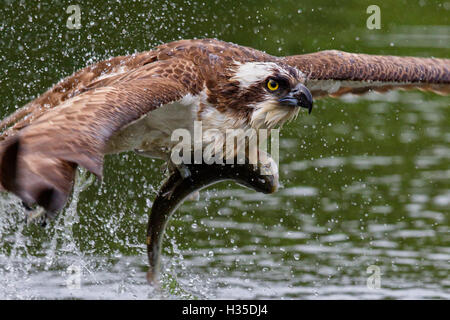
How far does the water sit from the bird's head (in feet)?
7.40

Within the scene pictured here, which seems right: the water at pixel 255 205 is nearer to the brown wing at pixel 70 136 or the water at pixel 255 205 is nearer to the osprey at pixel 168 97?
the osprey at pixel 168 97

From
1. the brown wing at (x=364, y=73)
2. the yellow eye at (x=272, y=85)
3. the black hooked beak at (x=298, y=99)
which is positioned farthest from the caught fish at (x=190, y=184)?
the brown wing at (x=364, y=73)

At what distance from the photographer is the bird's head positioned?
9.48 metres

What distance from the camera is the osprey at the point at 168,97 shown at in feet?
24.8

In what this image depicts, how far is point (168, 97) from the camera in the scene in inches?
347

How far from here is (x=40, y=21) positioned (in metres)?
18.6

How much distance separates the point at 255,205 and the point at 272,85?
15.6 feet

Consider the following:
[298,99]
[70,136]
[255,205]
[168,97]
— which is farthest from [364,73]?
[70,136]

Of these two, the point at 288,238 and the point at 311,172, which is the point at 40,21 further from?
the point at 288,238

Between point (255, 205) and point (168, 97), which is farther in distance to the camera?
point (255, 205)

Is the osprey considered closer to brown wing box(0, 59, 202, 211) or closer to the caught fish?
brown wing box(0, 59, 202, 211)

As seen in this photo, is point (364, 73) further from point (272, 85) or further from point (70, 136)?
point (70, 136)

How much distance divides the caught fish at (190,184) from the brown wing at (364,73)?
1.56 metres

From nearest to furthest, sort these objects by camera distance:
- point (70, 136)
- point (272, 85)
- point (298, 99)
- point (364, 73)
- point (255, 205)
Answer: point (70, 136) → point (272, 85) → point (298, 99) → point (364, 73) → point (255, 205)
